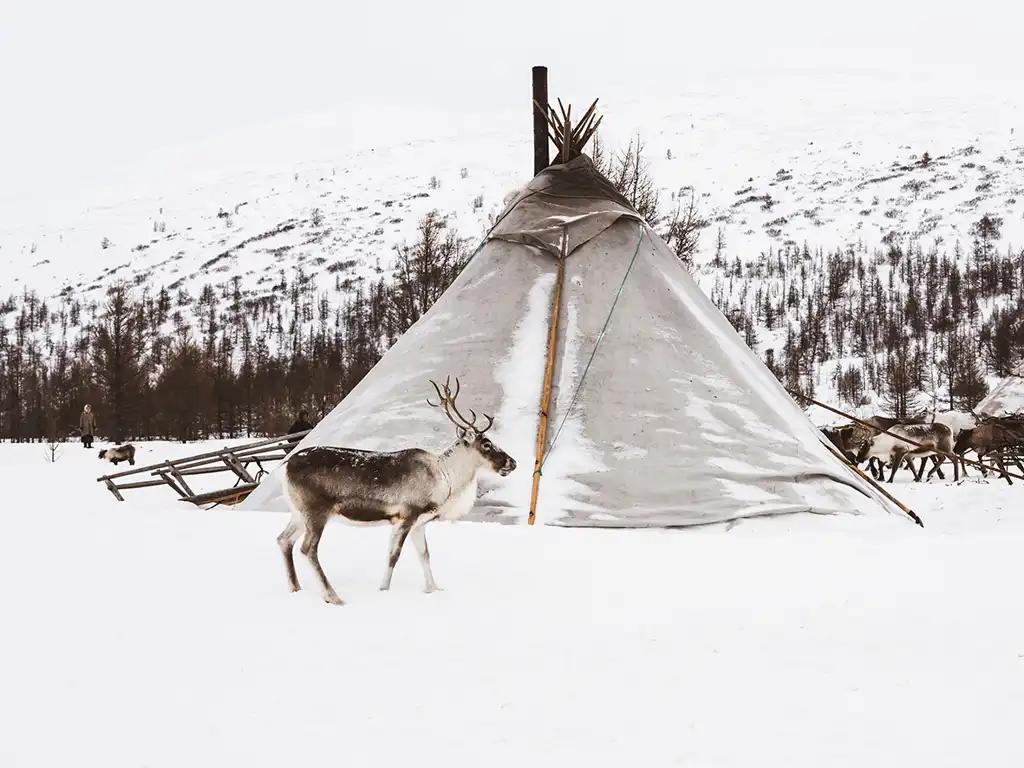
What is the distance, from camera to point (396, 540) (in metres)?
5.99

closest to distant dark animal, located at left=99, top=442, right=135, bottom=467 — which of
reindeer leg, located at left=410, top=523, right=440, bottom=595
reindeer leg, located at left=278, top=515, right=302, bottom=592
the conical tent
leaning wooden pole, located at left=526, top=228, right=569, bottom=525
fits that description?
the conical tent

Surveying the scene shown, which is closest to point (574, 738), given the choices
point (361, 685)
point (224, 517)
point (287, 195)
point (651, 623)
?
point (361, 685)

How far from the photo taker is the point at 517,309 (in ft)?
32.6

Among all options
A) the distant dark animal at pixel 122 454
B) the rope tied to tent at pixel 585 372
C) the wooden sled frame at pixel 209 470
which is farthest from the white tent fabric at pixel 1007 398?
the distant dark animal at pixel 122 454

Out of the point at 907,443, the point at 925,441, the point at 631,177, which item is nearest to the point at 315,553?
the point at 907,443

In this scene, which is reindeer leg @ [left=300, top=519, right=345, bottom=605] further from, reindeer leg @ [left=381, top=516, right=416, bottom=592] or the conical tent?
the conical tent

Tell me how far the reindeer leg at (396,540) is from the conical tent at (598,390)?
7.57ft

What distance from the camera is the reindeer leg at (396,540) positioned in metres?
5.97

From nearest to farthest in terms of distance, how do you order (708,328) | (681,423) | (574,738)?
(574,738)
(681,423)
(708,328)

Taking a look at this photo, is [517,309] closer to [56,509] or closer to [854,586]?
[854,586]

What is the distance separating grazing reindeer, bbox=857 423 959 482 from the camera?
15227 millimetres

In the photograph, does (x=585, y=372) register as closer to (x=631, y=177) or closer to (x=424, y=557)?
(x=424, y=557)

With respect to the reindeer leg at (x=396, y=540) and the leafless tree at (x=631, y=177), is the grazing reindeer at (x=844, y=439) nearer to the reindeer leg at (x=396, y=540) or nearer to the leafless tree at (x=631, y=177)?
the leafless tree at (x=631, y=177)

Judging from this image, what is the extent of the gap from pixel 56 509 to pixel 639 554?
27.7 feet
